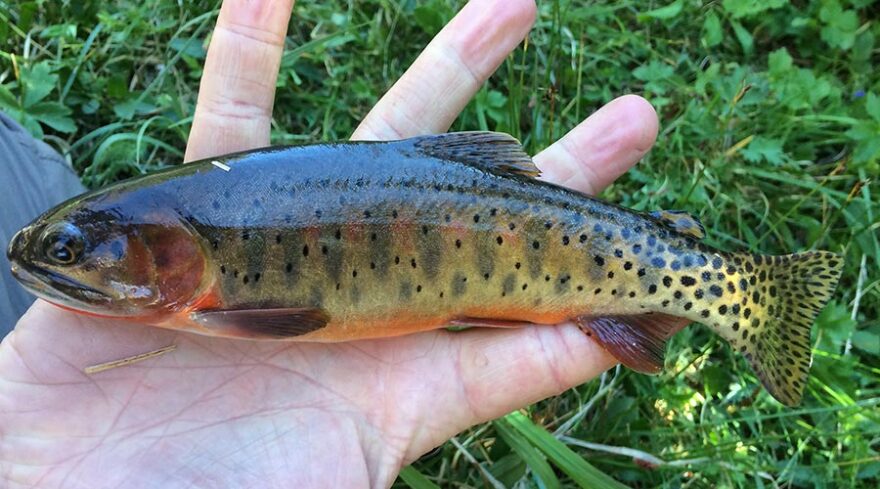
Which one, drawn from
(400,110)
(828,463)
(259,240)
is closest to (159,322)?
(259,240)

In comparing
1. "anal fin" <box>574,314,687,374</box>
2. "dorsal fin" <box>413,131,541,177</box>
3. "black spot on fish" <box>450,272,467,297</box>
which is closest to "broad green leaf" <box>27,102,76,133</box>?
"dorsal fin" <box>413,131,541,177</box>

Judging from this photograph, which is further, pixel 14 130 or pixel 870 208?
pixel 870 208

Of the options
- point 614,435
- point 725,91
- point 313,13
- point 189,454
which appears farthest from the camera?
point 313,13

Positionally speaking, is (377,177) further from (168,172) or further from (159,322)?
(159,322)

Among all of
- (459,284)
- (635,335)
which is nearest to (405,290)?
(459,284)

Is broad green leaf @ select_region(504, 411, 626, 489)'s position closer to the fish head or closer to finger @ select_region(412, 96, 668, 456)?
finger @ select_region(412, 96, 668, 456)

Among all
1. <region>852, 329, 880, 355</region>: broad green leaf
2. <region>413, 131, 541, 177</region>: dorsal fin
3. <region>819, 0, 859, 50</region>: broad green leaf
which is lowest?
<region>852, 329, 880, 355</region>: broad green leaf

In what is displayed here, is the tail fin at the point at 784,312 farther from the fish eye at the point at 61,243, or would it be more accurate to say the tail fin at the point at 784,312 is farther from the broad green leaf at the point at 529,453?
the fish eye at the point at 61,243
